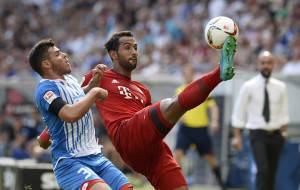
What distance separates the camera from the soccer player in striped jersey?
816 cm

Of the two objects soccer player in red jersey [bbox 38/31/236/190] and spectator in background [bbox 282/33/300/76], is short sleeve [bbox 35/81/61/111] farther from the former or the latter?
spectator in background [bbox 282/33/300/76]

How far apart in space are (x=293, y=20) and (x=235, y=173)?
15.0 feet

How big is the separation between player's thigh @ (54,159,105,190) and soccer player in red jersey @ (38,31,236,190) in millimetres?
855

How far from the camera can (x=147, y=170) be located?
926cm

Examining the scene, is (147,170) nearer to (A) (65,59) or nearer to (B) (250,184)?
(A) (65,59)

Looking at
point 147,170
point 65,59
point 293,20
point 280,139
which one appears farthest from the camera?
point 293,20

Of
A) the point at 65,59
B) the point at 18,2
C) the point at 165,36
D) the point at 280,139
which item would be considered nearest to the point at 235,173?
the point at 280,139

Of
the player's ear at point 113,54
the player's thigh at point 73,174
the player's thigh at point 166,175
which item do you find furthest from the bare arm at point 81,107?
the player's ear at point 113,54

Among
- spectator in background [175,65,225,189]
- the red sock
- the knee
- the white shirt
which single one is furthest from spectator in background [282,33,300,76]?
the red sock

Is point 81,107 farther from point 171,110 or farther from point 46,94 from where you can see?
point 171,110

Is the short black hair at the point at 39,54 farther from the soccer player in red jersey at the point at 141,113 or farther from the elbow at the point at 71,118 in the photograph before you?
the soccer player in red jersey at the point at 141,113

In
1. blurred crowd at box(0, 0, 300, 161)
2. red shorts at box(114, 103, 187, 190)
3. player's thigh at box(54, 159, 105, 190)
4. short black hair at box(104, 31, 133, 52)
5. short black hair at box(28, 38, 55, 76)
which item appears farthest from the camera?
blurred crowd at box(0, 0, 300, 161)

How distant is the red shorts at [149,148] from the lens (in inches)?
344

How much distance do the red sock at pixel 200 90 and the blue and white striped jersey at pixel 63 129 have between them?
993mm
